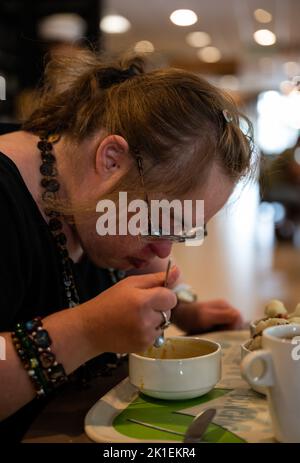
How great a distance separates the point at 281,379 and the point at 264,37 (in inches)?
300

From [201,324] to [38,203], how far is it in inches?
18.3

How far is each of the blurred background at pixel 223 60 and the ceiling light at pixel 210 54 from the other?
16 millimetres

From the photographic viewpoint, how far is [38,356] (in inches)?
30.3

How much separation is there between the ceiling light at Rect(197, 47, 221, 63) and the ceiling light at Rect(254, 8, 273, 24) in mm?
1976

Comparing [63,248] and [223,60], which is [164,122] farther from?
[223,60]

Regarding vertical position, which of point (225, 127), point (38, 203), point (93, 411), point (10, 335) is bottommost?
point (93, 411)

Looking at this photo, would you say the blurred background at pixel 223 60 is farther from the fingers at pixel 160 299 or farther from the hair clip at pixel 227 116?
the fingers at pixel 160 299

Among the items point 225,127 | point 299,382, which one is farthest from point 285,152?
point 299,382

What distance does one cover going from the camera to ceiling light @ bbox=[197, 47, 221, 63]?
887cm

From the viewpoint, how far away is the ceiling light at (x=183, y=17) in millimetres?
6676

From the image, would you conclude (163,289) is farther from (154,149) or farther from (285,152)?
(285,152)

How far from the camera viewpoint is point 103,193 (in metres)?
0.95

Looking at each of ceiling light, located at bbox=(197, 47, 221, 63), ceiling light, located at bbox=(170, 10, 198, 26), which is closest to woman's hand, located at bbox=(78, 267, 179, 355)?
ceiling light, located at bbox=(170, 10, 198, 26)
